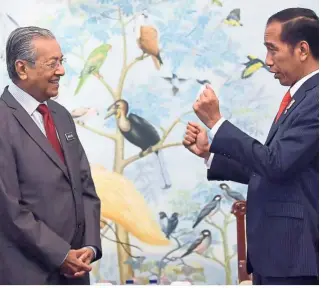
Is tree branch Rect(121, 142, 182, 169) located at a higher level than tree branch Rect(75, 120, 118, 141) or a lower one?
lower

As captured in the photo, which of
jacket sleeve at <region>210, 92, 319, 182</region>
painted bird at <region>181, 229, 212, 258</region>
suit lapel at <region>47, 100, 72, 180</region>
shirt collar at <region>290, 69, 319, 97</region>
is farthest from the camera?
painted bird at <region>181, 229, 212, 258</region>

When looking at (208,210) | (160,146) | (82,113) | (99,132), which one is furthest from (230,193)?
(82,113)

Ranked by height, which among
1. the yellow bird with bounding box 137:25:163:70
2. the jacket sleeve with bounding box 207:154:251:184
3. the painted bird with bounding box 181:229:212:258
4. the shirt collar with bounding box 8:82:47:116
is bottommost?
the painted bird with bounding box 181:229:212:258

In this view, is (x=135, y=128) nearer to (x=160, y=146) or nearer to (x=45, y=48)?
(x=160, y=146)

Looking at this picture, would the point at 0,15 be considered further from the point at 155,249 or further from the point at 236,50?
the point at 155,249

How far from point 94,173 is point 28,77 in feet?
4.85

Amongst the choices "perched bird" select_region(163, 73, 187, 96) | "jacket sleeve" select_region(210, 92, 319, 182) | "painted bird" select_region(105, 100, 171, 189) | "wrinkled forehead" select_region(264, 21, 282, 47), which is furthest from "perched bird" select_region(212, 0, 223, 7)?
"jacket sleeve" select_region(210, 92, 319, 182)

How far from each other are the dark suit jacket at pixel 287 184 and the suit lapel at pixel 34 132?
52 centimetres

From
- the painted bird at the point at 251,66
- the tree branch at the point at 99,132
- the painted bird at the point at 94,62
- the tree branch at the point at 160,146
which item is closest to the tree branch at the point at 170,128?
the tree branch at the point at 160,146

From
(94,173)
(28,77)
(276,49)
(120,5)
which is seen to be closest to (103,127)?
(94,173)

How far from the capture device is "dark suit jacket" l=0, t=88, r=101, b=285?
2117mm

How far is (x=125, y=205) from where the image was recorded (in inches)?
146

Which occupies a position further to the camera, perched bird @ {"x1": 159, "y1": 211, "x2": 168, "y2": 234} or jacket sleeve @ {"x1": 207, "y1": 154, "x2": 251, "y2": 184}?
perched bird @ {"x1": 159, "y1": 211, "x2": 168, "y2": 234}

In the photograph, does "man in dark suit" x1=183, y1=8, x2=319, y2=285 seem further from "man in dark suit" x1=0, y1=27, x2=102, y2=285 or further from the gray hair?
the gray hair
